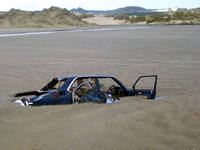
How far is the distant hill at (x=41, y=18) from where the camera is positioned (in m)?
54.1

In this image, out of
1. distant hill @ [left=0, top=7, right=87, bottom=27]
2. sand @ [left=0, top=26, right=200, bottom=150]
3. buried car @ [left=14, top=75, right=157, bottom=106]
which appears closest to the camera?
sand @ [left=0, top=26, right=200, bottom=150]

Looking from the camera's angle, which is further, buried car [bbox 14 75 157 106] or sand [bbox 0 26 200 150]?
buried car [bbox 14 75 157 106]

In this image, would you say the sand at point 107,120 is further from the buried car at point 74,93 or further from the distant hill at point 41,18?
the distant hill at point 41,18

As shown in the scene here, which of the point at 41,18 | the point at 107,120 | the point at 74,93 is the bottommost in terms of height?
the point at 41,18

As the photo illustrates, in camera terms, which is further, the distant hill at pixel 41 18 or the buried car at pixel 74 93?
the distant hill at pixel 41 18

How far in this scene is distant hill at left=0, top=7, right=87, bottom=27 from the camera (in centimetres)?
5406

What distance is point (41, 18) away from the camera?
57.3m

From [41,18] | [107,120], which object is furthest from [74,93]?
[41,18]

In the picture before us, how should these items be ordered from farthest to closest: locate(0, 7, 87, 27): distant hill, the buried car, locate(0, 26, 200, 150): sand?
locate(0, 7, 87, 27): distant hill, the buried car, locate(0, 26, 200, 150): sand

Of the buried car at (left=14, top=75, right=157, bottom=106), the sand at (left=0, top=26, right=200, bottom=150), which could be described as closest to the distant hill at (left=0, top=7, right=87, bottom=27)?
the sand at (left=0, top=26, right=200, bottom=150)

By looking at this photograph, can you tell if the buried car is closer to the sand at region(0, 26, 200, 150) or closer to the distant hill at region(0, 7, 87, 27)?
the sand at region(0, 26, 200, 150)

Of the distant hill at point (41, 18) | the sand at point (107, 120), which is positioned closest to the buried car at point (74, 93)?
the sand at point (107, 120)

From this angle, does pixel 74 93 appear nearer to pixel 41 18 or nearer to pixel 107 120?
pixel 107 120

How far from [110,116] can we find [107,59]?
11226 millimetres
